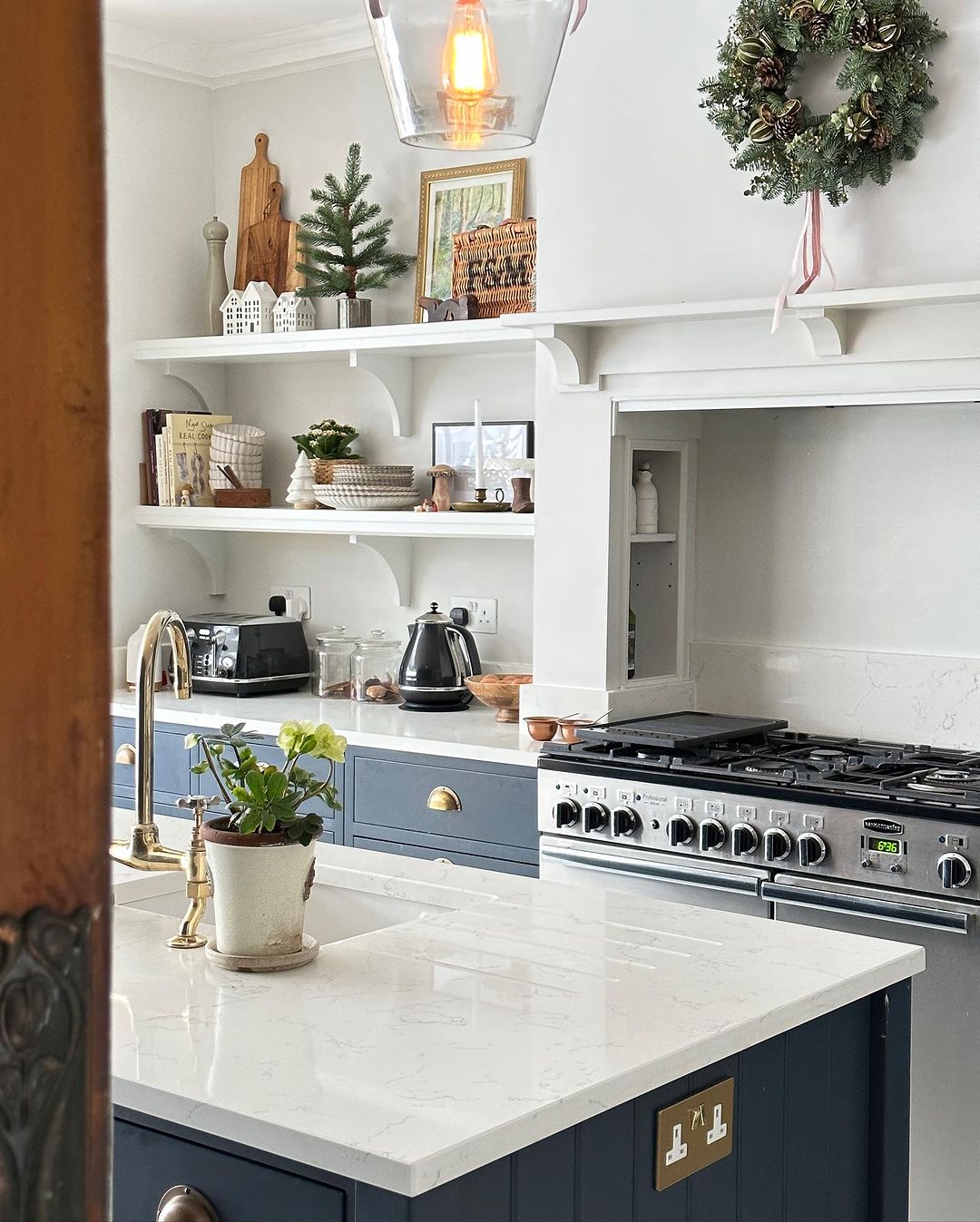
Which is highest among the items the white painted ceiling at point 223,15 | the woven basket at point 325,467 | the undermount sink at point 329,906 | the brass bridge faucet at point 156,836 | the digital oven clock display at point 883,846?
the white painted ceiling at point 223,15

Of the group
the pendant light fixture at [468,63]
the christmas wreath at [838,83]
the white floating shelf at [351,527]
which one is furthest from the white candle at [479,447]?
the pendant light fixture at [468,63]

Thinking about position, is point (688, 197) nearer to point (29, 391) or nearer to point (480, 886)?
point (480, 886)

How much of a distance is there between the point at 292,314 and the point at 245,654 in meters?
1.01

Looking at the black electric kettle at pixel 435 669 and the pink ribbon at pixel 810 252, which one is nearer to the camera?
the pink ribbon at pixel 810 252

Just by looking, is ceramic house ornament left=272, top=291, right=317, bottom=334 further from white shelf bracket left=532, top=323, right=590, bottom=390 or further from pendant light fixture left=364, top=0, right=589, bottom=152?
pendant light fixture left=364, top=0, right=589, bottom=152

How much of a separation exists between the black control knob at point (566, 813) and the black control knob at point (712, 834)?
→ 301 mm

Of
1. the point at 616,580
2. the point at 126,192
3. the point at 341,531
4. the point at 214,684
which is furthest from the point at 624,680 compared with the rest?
the point at 126,192

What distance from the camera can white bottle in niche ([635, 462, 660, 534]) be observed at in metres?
3.62

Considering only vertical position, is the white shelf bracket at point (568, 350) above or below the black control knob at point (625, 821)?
above

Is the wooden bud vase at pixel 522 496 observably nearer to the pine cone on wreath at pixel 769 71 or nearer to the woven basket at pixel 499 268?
the woven basket at pixel 499 268

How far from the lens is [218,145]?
15.8 feet

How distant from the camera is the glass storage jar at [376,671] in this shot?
428 cm

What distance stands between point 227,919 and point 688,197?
2.19 meters

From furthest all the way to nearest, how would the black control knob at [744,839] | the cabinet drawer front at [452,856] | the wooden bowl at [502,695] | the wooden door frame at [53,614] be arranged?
the wooden bowl at [502,695] → the cabinet drawer front at [452,856] → the black control knob at [744,839] → the wooden door frame at [53,614]
